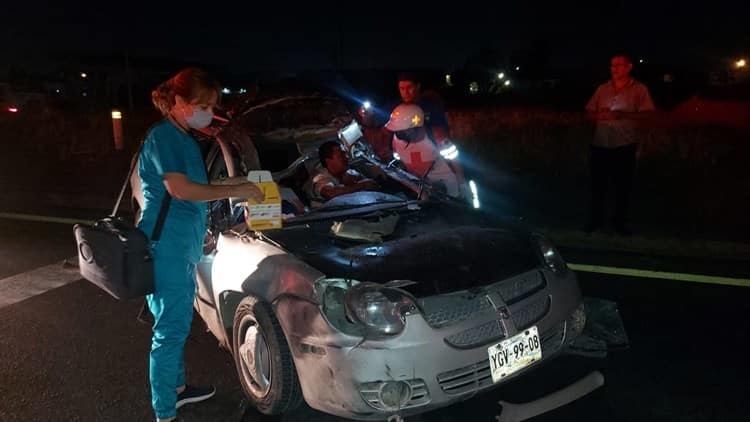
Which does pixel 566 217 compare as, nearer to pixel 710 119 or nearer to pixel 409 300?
pixel 409 300

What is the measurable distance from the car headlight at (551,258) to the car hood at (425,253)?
0.05 m

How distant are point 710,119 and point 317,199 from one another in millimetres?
11620

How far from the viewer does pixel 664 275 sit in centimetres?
531

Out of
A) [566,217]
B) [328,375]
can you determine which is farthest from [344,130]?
[566,217]

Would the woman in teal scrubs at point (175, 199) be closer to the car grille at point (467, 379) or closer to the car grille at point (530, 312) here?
the car grille at point (467, 379)

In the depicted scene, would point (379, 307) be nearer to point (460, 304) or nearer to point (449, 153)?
point (460, 304)

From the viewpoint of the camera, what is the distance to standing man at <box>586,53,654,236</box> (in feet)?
19.6

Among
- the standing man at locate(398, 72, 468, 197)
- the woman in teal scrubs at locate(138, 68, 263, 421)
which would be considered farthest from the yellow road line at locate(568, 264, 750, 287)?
the woman in teal scrubs at locate(138, 68, 263, 421)

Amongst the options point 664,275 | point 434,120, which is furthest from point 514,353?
point 434,120

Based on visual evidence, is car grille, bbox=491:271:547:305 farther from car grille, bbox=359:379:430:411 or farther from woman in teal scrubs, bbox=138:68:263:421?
woman in teal scrubs, bbox=138:68:263:421

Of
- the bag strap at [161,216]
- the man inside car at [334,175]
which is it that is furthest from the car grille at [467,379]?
the man inside car at [334,175]

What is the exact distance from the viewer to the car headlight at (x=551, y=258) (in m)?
3.19

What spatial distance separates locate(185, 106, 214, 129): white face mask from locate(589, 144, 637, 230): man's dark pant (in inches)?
186

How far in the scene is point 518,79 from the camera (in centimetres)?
6322
